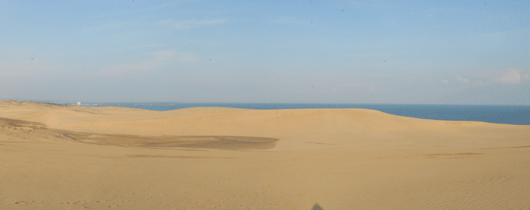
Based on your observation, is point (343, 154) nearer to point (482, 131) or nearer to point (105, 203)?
point (105, 203)

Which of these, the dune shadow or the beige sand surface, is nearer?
the beige sand surface

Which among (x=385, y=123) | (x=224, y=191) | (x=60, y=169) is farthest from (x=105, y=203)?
(x=385, y=123)

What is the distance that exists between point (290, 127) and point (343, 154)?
1001 cm

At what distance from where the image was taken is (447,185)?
27.0 ft

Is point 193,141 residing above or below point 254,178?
below

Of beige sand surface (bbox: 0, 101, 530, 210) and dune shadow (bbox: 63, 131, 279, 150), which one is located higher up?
beige sand surface (bbox: 0, 101, 530, 210)

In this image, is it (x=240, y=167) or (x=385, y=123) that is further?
(x=385, y=123)

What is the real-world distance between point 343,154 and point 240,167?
4813 millimetres

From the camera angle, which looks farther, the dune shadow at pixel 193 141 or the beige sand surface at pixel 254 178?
the dune shadow at pixel 193 141

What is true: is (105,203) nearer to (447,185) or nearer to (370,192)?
(370,192)

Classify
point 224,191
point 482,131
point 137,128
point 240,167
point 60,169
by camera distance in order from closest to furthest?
point 224,191 < point 60,169 < point 240,167 < point 482,131 < point 137,128

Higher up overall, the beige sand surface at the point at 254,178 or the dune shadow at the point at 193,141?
the beige sand surface at the point at 254,178

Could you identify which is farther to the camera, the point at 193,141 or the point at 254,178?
the point at 193,141

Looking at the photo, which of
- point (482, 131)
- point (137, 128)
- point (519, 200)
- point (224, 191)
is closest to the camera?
point (519, 200)
